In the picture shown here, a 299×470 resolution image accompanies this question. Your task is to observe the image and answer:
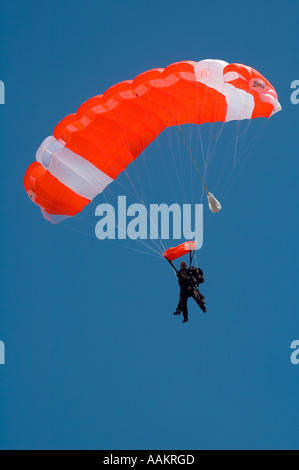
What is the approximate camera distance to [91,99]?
14.3m

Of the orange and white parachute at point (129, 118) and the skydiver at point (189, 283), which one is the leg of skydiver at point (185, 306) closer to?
the skydiver at point (189, 283)

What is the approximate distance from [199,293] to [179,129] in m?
3.09

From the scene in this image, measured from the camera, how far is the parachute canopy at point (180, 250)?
47.9ft

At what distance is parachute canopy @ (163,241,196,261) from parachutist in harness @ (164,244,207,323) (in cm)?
17

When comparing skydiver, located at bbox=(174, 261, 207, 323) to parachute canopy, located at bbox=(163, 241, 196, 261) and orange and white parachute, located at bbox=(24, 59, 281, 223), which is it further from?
orange and white parachute, located at bbox=(24, 59, 281, 223)

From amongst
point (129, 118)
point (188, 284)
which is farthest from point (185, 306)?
point (129, 118)

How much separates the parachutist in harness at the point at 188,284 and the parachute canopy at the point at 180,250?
0.17 meters

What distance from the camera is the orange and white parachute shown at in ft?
45.4

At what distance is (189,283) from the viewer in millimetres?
14414

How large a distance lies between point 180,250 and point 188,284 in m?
0.66

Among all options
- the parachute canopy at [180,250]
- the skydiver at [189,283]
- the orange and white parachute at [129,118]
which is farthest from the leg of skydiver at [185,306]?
the orange and white parachute at [129,118]
